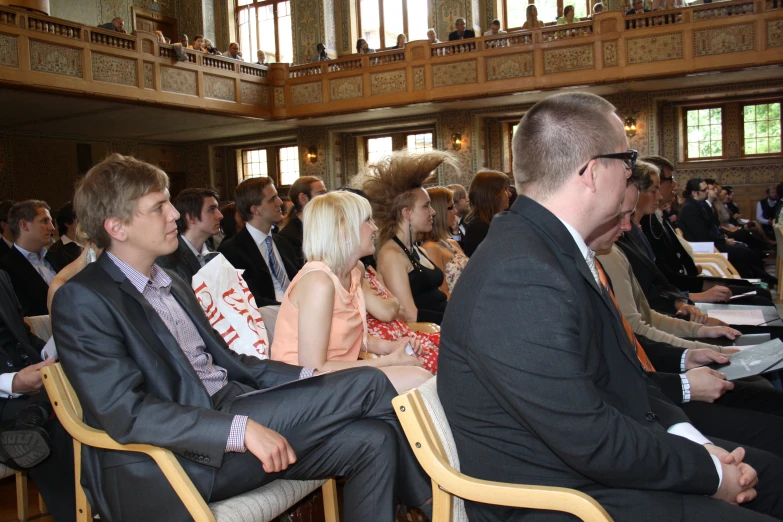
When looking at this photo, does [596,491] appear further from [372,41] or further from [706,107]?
[372,41]

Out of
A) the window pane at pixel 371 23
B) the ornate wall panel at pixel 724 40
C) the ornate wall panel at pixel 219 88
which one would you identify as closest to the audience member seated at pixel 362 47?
the window pane at pixel 371 23

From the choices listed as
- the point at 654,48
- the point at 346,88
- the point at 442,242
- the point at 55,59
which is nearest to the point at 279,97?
the point at 346,88

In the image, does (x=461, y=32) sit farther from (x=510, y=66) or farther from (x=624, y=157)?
(x=624, y=157)

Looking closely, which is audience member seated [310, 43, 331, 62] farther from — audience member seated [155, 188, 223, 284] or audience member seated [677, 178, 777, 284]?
audience member seated [155, 188, 223, 284]

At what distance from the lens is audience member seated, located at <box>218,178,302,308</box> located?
4480 mm

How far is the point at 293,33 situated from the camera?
1622 cm

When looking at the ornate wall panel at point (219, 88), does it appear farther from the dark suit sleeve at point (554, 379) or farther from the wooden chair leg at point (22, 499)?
the dark suit sleeve at point (554, 379)

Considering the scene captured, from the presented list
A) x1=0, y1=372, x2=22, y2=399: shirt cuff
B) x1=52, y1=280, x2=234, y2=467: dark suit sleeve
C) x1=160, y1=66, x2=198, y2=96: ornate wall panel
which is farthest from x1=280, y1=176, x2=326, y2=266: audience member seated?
x1=160, y1=66, x2=198, y2=96: ornate wall panel

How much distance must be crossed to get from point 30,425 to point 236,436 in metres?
0.94

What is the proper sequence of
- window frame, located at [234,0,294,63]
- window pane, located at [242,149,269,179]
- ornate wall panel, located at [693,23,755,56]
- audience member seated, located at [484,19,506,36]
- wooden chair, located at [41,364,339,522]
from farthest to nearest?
window pane, located at [242,149,269,179] < window frame, located at [234,0,294,63] < audience member seated, located at [484,19,506,36] < ornate wall panel, located at [693,23,755,56] < wooden chair, located at [41,364,339,522]

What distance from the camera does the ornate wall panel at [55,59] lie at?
9.88 m

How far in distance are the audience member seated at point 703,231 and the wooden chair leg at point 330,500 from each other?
22.8 feet

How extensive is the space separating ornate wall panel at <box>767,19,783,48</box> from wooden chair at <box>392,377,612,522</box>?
37.3 feet

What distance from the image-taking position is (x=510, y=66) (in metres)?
12.3
